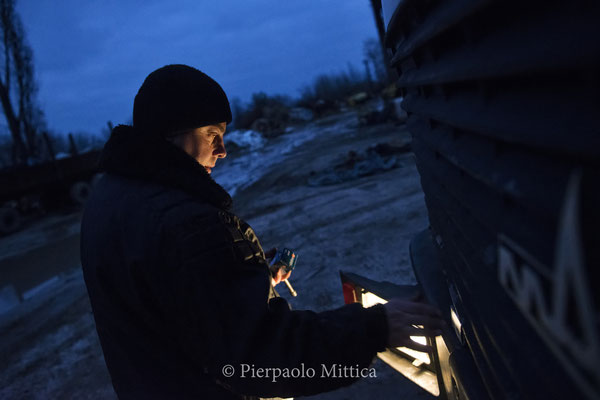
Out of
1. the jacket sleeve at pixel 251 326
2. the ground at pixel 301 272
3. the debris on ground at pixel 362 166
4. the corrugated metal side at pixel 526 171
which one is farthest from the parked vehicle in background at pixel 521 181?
the debris on ground at pixel 362 166

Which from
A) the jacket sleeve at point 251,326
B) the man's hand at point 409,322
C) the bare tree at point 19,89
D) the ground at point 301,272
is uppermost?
the bare tree at point 19,89

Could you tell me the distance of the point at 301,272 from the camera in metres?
4.06

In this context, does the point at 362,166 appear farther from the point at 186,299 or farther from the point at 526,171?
the point at 526,171

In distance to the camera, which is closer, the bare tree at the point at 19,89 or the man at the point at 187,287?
the man at the point at 187,287

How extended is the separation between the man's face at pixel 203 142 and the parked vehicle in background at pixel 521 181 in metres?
0.78

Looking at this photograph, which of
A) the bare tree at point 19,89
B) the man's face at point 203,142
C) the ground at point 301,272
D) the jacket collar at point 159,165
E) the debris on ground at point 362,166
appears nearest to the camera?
the jacket collar at point 159,165

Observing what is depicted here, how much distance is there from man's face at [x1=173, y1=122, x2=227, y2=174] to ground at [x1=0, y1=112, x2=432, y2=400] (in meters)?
1.79

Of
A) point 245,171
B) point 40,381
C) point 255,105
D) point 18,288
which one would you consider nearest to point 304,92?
point 255,105

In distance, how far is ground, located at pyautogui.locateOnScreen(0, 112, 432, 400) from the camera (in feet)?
10.2

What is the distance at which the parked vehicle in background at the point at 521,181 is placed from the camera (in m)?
0.42

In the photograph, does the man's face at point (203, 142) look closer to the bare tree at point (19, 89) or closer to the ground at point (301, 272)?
the ground at point (301, 272)

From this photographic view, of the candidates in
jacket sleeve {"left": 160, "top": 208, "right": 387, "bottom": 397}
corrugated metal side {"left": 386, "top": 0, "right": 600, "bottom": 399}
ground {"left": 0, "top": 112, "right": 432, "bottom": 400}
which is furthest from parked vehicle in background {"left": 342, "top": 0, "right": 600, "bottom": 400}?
ground {"left": 0, "top": 112, "right": 432, "bottom": 400}

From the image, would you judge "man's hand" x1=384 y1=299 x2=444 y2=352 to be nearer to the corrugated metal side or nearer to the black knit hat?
the corrugated metal side

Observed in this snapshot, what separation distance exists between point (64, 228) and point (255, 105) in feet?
62.9
